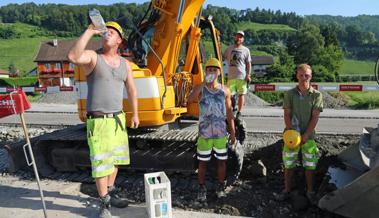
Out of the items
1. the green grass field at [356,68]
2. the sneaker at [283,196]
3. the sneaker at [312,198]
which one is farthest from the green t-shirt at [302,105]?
the green grass field at [356,68]

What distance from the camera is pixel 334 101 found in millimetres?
17312

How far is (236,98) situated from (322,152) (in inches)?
78.1

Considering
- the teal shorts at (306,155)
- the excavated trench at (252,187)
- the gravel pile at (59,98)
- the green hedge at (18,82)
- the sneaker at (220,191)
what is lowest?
the green hedge at (18,82)

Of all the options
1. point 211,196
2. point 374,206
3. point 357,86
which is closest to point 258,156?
point 211,196

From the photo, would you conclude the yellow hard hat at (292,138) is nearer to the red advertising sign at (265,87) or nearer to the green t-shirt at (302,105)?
the green t-shirt at (302,105)

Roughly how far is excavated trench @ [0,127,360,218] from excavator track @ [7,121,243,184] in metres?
0.13

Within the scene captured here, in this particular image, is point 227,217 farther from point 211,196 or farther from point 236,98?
point 236,98

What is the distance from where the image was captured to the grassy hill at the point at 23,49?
8181 centimetres

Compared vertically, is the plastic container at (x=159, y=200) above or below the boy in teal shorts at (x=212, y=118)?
below

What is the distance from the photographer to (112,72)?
14.6 ft

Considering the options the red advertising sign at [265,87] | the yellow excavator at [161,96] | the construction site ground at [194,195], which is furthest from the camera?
the red advertising sign at [265,87]

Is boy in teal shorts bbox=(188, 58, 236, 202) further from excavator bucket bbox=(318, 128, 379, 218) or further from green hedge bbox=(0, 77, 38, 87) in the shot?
green hedge bbox=(0, 77, 38, 87)

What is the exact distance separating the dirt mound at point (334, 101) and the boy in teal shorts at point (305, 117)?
12.2 m

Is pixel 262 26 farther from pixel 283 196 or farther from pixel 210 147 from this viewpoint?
pixel 210 147
